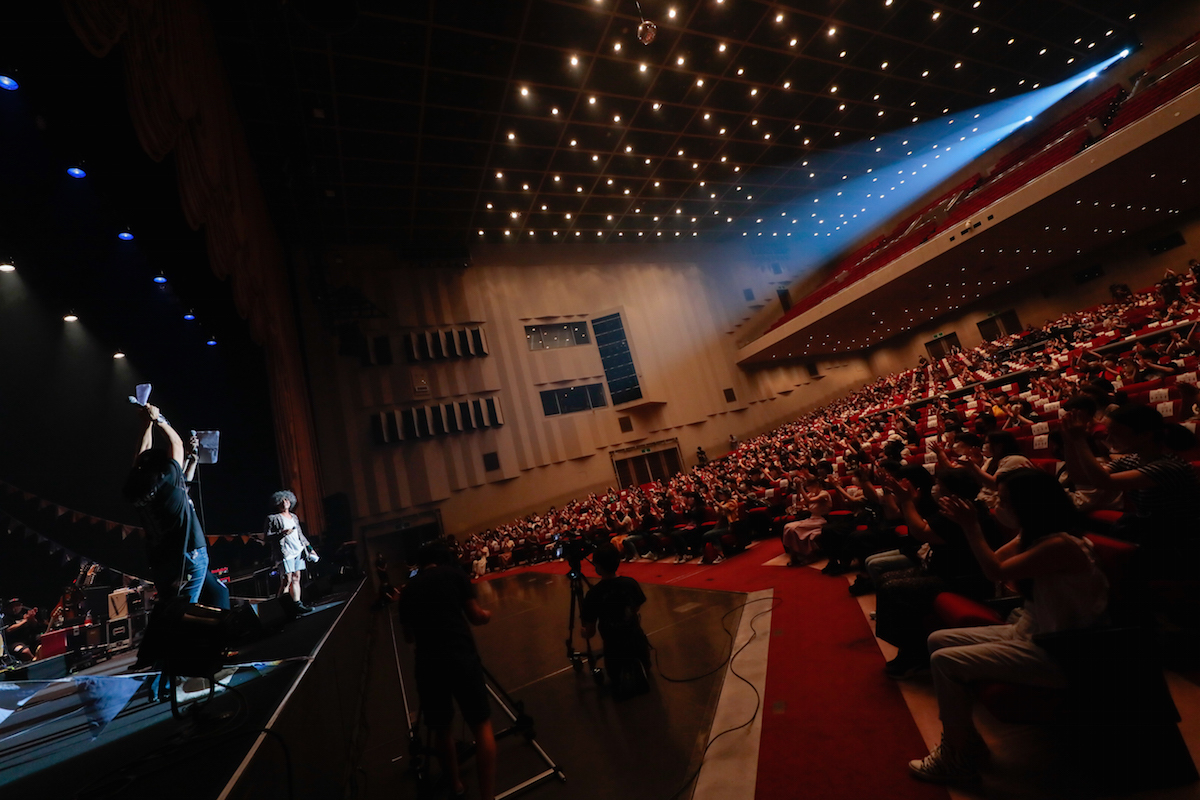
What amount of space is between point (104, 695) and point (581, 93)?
14456 millimetres

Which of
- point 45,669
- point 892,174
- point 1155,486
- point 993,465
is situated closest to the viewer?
point 1155,486

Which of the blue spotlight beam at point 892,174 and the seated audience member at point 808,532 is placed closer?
the seated audience member at point 808,532

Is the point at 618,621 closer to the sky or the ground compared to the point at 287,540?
closer to the ground

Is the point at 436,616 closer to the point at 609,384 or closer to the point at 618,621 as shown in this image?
the point at 618,621

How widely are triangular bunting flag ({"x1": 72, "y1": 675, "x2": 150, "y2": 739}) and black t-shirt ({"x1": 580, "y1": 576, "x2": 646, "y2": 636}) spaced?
95.7 inches

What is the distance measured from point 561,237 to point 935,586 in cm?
1968

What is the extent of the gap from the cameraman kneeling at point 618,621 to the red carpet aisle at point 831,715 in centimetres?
88

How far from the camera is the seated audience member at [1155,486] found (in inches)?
76.7

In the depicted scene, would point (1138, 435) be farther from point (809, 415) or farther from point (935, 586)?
point (809, 415)

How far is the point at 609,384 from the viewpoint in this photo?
2028 cm

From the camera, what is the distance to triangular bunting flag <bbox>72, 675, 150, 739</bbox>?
2160 millimetres

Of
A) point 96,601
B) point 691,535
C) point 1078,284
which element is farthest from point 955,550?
point 1078,284

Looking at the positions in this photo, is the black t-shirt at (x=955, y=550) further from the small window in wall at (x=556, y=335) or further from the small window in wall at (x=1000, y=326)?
the small window in wall at (x=1000, y=326)

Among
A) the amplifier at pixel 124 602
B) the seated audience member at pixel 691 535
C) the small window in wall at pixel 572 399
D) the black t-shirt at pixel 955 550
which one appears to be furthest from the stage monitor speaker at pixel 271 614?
the small window in wall at pixel 572 399
